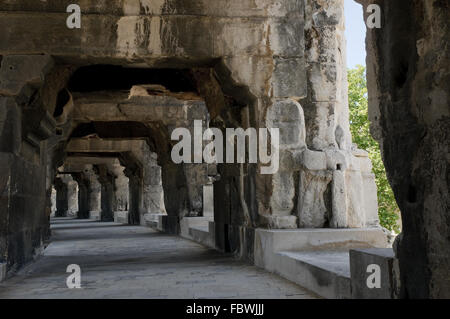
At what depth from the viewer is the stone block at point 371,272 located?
2.62 metres

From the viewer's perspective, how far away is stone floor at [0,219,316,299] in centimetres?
401

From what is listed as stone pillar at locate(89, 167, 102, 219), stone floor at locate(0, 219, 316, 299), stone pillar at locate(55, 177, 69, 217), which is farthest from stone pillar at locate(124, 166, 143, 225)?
stone pillar at locate(55, 177, 69, 217)

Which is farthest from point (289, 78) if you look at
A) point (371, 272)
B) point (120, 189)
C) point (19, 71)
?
point (120, 189)

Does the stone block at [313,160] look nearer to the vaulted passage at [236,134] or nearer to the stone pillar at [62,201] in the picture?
the vaulted passage at [236,134]

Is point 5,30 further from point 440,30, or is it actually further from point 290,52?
point 440,30

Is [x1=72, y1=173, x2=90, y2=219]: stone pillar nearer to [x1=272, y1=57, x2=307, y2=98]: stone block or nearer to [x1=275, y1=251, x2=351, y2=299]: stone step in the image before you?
[x1=272, y1=57, x2=307, y2=98]: stone block

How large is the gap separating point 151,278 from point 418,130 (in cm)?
325

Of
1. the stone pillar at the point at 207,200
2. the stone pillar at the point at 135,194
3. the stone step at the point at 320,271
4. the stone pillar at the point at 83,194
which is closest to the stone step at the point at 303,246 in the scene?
the stone step at the point at 320,271

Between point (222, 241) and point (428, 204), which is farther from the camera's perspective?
point (222, 241)

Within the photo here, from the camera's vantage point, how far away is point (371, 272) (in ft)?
9.17

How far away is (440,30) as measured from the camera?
A: 228 centimetres

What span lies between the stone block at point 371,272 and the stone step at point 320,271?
19cm

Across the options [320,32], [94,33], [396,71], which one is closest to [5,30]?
[94,33]

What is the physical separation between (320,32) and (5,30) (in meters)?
3.70
